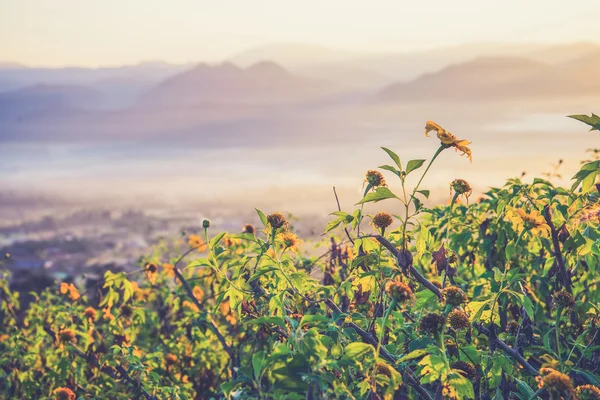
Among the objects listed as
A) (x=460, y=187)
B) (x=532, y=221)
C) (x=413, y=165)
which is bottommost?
(x=532, y=221)

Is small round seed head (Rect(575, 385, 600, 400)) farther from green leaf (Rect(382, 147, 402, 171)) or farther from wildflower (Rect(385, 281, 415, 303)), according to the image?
green leaf (Rect(382, 147, 402, 171))

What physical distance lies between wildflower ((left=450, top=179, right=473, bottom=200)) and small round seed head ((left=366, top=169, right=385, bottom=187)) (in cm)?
29

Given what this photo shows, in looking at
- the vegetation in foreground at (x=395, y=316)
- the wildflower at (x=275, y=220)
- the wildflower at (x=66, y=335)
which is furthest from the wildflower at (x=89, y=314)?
the wildflower at (x=275, y=220)

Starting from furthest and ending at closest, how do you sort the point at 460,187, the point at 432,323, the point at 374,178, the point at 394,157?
the point at 460,187, the point at 374,178, the point at 394,157, the point at 432,323

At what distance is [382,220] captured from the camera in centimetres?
223

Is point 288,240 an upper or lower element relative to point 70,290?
upper

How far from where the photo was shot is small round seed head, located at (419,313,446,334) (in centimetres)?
185

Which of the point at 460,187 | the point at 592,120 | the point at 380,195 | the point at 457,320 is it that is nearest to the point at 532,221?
the point at 460,187

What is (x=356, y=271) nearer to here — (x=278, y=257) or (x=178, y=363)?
(x=278, y=257)

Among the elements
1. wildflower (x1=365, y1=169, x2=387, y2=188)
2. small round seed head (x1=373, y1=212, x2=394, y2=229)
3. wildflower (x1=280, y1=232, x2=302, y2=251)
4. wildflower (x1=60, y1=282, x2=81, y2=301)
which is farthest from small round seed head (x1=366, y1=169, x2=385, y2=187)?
wildflower (x1=60, y1=282, x2=81, y2=301)

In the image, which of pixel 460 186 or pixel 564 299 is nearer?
pixel 460 186

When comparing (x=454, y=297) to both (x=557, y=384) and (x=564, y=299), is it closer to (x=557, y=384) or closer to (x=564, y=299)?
(x=557, y=384)

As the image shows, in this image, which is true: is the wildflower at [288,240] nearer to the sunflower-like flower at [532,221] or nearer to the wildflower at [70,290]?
the sunflower-like flower at [532,221]

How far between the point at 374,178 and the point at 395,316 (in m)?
0.45
